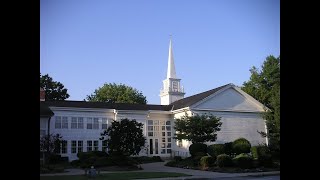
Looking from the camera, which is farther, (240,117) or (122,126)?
(240,117)

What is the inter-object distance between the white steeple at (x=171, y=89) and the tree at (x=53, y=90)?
670 inches

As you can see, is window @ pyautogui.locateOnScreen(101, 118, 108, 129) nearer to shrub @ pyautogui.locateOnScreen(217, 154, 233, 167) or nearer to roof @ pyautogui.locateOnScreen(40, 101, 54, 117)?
roof @ pyautogui.locateOnScreen(40, 101, 54, 117)

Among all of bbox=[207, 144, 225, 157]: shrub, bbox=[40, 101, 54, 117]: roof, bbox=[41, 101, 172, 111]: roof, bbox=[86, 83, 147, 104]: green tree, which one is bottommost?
bbox=[207, 144, 225, 157]: shrub

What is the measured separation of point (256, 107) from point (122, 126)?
2193cm

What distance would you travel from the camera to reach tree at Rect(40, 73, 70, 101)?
61.4 meters

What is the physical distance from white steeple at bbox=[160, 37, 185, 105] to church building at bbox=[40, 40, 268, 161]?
10636 millimetres

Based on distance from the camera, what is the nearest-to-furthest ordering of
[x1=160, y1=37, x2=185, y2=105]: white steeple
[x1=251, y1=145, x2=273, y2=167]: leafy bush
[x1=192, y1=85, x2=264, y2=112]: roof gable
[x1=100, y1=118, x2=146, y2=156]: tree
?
[x1=251, y1=145, x2=273, y2=167]: leafy bush → [x1=100, y1=118, x2=146, y2=156]: tree → [x1=192, y1=85, x2=264, y2=112]: roof gable → [x1=160, y1=37, x2=185, y2=105]: white steeple

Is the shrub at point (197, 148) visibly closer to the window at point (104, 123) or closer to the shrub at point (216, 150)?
the shrub at point (216, 150)

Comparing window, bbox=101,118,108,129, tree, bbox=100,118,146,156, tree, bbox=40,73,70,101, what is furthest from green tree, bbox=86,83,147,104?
tree, bbox=100,118,146,156

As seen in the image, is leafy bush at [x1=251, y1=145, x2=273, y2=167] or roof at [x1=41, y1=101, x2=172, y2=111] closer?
leafy bush at [x1=251, y1=145, x2=273, y2=167]

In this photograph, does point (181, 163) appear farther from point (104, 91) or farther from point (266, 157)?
point (104, 91)
